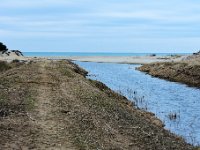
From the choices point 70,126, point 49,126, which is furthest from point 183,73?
point 49,126

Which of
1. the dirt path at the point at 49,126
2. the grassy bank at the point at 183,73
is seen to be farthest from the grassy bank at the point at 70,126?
the grassy bank at the point at 183,73

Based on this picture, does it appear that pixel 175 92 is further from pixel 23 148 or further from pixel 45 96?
pixel 23 148

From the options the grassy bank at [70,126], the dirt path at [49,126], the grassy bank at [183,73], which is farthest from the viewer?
the grassy bank at [183,73]

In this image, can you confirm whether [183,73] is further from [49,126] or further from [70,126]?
[49,126]

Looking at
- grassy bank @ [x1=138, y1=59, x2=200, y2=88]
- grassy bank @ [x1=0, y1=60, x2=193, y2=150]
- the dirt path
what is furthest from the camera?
grassy bank @ [x1=138, y1=59, x2=200, y2=88]

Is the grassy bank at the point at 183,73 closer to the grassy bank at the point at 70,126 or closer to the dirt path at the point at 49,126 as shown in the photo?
the grassy bank at the point at 70,126

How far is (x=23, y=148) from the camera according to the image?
12922 mm

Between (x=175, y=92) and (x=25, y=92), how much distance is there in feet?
77.4

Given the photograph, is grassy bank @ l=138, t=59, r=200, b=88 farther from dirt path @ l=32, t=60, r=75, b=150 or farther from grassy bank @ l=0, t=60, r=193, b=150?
dirt path @ l=32, t=60, r=75, b=150

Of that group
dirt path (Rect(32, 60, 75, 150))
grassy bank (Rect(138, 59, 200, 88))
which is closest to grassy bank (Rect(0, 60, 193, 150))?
dirt path (Rect(32, 60, 75, 150))

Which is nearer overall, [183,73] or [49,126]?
[49,126]

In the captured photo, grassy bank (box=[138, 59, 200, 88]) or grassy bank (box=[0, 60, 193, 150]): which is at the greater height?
grassy bank (box=[0, 60, 193, 150])

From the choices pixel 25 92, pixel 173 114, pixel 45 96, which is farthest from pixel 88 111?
pixel 173 114

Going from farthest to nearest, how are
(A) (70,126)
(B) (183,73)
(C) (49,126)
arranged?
(B) (183,73) < (A) (70,126) < (C) (49,126)
